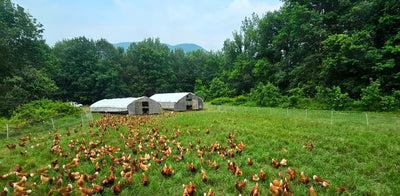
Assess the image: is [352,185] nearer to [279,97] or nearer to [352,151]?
[352,151]

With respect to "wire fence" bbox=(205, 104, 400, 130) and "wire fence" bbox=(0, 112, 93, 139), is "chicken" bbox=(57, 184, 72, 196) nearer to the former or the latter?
"wire fence" bbox=(0, 112, 93, 139)

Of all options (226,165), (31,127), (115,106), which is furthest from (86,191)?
(115,106)

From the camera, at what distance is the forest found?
17734mm

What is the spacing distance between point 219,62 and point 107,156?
49.2 m

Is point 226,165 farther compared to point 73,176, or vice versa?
point 226,165

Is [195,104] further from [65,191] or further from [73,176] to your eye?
[65,191]

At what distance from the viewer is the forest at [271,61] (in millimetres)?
17734

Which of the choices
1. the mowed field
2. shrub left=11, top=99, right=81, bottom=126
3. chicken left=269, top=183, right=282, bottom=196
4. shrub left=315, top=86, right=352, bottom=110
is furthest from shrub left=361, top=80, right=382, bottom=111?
shrub left=11, top=99, right=81, bottom=126

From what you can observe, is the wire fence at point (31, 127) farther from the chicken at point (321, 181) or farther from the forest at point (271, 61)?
the chicken at point (321, 181)

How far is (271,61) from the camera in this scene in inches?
1465

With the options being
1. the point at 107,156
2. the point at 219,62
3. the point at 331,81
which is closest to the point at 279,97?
the point at 331,81

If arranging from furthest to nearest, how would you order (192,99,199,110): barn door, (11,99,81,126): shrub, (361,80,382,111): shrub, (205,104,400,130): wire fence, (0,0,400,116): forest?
1. (192,99,199,110): barn door
2. (0,0,400,116): forest
3. (361,80,382,111): shrub
4. (11,99,81,126): shrub
5. (205,104,400,130): wire fence

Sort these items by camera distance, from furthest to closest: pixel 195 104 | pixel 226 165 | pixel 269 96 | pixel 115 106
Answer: pixel 269 96 < pixel 195 104 < pixel 115 106 < pixel 226 165

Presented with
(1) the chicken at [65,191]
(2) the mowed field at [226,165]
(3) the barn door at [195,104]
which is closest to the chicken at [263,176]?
(2) the mowed field at [226,165]
